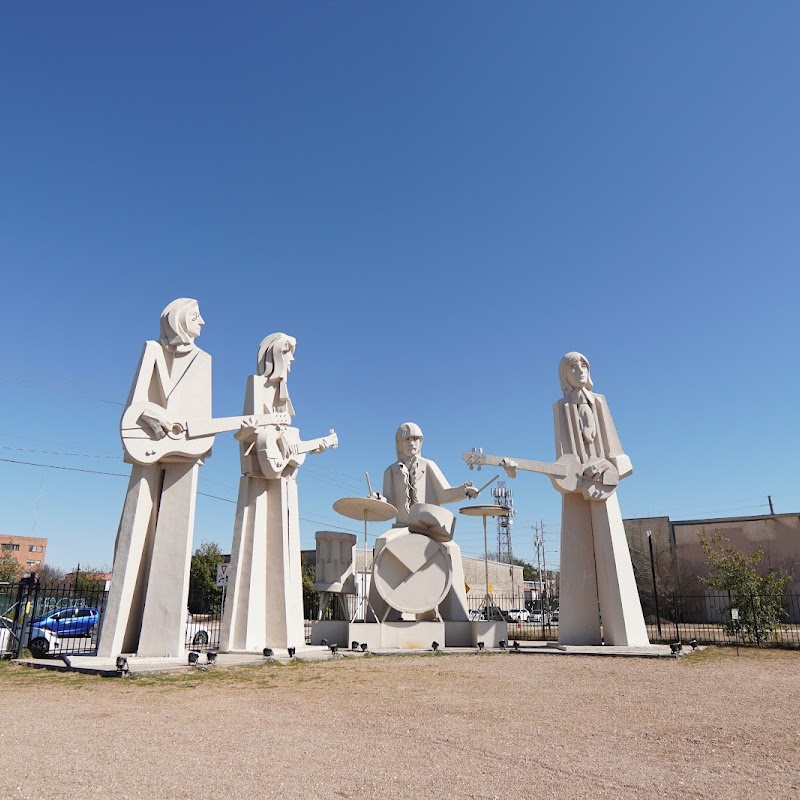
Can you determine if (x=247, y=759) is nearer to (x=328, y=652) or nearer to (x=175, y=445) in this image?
(x=175, y=445)

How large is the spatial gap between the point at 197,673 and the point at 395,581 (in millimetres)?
6324

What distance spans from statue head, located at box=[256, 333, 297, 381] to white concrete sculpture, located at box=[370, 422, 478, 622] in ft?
12.6

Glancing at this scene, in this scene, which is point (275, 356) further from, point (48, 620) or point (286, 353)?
point (48, 620)

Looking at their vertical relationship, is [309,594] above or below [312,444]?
below

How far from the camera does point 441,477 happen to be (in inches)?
672

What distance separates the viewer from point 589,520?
52.8 feet

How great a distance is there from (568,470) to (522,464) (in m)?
1.16

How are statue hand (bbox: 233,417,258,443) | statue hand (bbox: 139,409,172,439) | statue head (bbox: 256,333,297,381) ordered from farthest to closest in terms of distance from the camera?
1. statue head (bbox: 256,333,297,381)
2. statue hand (bbox: 233,417,258,443)
3. statue hand (bbox: 139,409,172,439)

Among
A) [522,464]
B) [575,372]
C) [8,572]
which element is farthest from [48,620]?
[8,572]

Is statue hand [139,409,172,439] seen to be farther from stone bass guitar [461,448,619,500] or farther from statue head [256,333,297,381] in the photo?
stone bass guitar [461,448,619,500]

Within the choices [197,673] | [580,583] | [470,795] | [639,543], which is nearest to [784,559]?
[639,543]

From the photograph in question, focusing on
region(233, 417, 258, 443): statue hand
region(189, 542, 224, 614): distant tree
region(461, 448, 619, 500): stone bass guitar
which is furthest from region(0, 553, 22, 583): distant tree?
region(461, 448, 619, 500): stone bass guitar

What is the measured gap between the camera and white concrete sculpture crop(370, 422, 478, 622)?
50.4 ft

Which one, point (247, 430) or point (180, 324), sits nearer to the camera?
point (180, 324)
